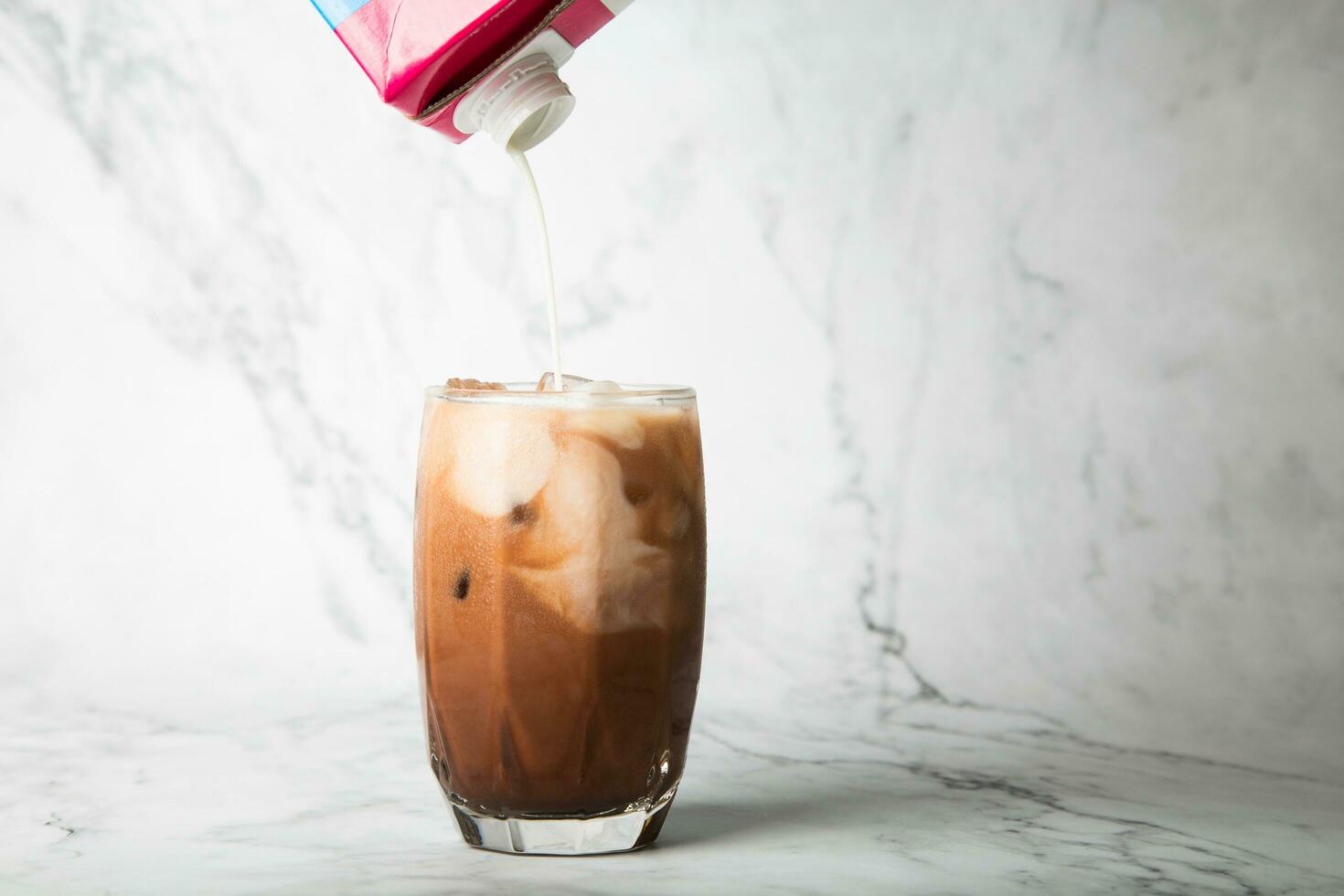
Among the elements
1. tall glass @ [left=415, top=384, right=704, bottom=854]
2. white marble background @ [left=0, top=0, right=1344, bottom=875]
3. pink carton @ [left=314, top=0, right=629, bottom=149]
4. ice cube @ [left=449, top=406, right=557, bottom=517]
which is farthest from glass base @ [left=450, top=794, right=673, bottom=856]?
white marble background @ [left=0, top=0, right=1344, bottom=875]

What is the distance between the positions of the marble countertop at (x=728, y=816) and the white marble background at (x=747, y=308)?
0.63ft

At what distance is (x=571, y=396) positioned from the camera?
0.93 m

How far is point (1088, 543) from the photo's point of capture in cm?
152

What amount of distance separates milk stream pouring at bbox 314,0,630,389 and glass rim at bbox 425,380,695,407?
0.06 metres

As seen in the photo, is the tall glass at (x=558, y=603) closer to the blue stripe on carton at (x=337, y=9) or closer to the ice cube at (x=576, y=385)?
the ice cube at (x=576, y=385)

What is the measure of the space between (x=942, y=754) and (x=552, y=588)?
488mm

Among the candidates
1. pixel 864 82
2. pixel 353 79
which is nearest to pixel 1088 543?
pixel 864 82

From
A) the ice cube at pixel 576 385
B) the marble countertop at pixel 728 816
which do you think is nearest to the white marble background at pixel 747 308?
the marble countertop at pixel 728 816

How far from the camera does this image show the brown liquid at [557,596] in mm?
929

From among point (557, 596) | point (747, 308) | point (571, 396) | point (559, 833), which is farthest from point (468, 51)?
point (747, 308)

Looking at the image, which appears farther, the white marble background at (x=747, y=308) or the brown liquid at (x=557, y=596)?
the white marble background at (x=747, y=308)

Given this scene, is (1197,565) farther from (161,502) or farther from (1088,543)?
(161,502)

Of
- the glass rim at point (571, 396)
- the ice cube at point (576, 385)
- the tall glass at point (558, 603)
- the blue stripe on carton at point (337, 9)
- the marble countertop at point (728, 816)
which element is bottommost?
the marble countertop at point (728, 816)

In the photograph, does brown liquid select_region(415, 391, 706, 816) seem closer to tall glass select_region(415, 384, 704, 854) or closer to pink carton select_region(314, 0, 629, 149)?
tall glass select_region(415, 384, 704, 854)
